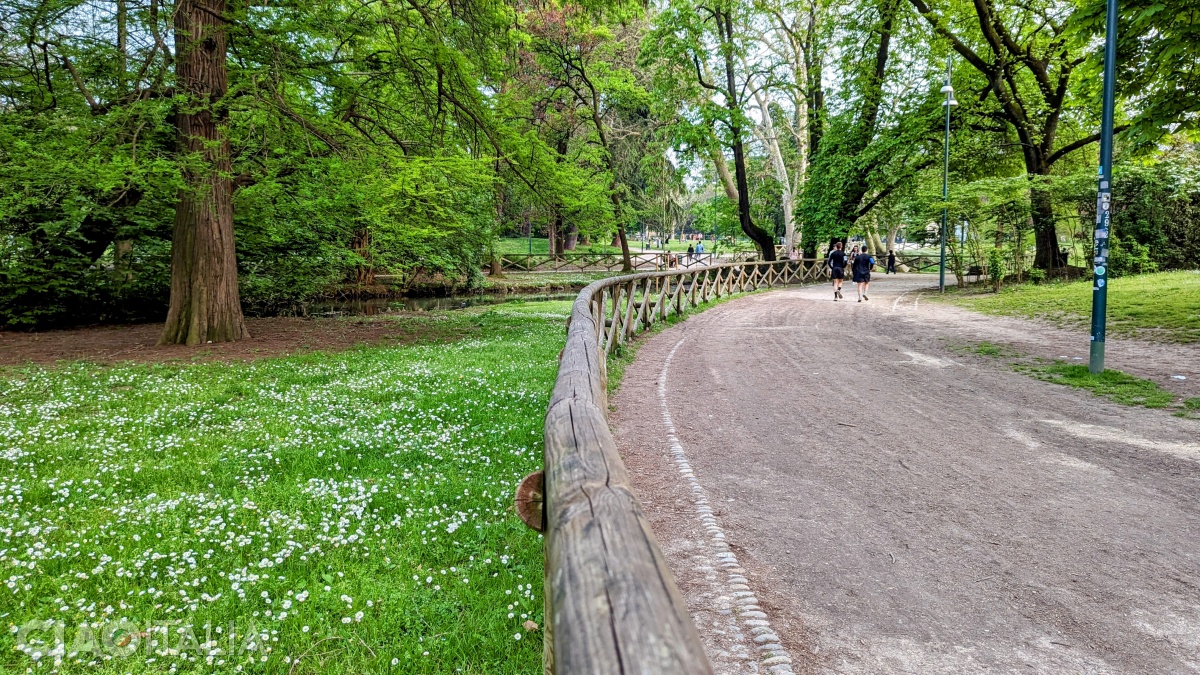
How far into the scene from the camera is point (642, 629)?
1170 millimetres

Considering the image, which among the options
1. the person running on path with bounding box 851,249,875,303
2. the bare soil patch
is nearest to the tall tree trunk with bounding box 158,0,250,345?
the bare soil patch

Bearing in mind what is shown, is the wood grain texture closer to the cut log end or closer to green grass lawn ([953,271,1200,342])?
the cut log end

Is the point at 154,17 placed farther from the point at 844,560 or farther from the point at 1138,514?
the point at 1138,514

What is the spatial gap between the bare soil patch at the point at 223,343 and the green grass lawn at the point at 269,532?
119 inches

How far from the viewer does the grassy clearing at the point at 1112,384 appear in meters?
6.95

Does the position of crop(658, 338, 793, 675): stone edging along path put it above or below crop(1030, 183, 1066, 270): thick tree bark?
below

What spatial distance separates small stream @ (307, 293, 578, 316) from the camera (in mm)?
21406

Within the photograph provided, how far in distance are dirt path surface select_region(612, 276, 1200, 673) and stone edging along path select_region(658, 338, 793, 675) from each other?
0.12ft

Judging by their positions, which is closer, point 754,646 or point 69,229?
point 754,646

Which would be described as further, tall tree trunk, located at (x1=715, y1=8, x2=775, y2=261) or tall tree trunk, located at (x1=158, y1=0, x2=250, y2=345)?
tall tree trunk, located at (x1=715, y1=8, x2=775, y2=261)

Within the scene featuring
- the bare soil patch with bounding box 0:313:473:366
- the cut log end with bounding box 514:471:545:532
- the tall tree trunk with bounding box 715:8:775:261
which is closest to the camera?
the cut log end with bounding box 514:471:545:532

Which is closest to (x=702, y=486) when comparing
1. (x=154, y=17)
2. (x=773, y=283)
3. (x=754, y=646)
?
(x=754, y=646)

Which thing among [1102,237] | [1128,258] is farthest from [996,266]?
[1102,237]

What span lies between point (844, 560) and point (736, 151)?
2628cm
